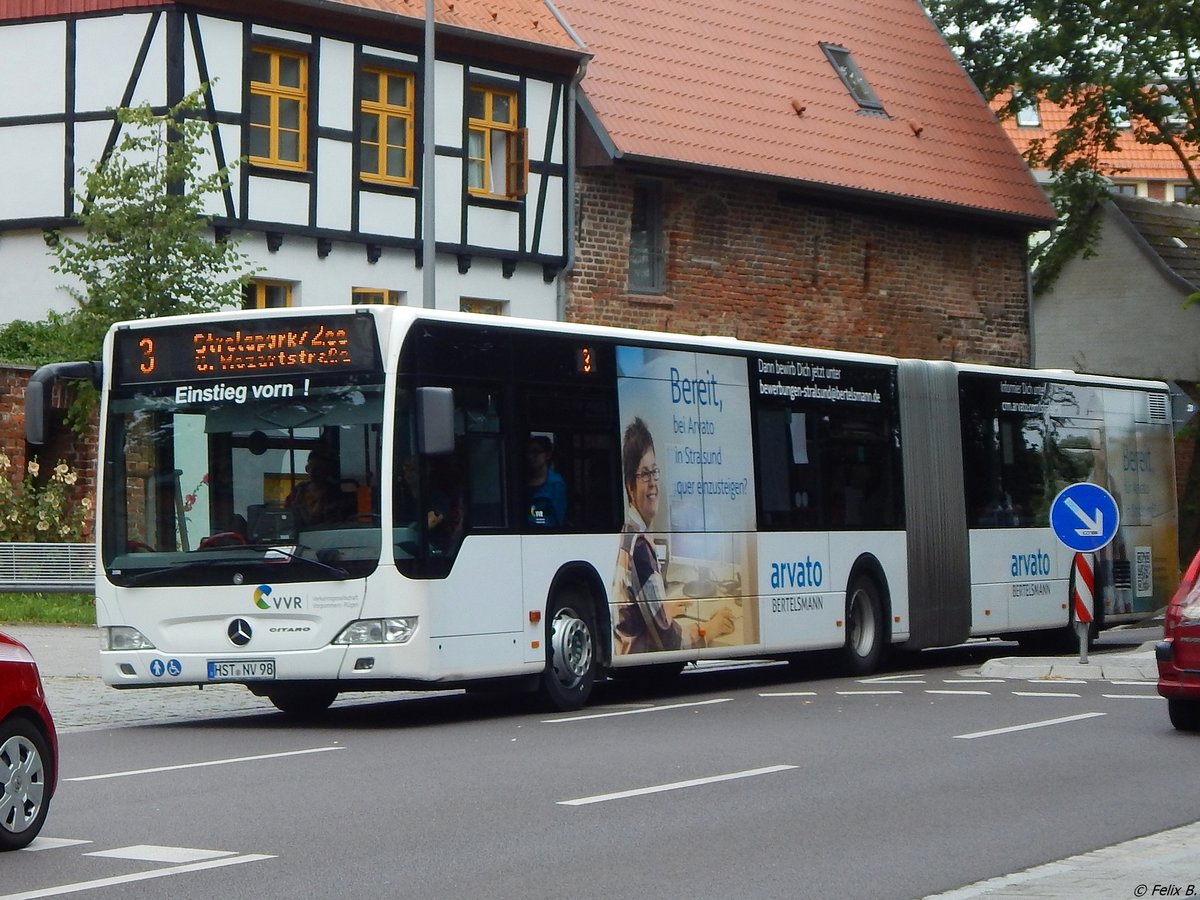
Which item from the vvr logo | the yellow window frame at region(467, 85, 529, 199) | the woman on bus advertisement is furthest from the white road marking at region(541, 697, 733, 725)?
the yellow window frame at region(467, 85, 529, 199)

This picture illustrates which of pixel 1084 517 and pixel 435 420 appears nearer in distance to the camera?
pixel 435 420

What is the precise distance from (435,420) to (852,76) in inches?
1182

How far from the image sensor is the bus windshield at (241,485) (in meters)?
14.7

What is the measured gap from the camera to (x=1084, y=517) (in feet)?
63.0

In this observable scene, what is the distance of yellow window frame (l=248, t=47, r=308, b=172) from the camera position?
1177 inches

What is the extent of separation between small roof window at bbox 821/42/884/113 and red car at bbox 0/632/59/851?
3428cm

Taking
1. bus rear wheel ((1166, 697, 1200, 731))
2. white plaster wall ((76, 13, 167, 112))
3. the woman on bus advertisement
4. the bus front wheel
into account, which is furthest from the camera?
white plaster wall ((76, 13, 167, 112))

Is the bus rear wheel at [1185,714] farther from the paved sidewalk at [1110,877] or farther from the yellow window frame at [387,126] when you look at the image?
the yellow window frame at [387,126]

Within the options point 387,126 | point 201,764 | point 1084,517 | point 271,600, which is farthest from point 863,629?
point 387,126

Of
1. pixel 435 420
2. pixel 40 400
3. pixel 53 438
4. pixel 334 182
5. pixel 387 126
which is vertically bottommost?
pixel 435 420

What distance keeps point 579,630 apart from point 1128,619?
9.76m

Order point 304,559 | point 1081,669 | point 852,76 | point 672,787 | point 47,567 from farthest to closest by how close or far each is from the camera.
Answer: point 852,76, point 47,567, point 1081,669, point 304,559, point 672,787

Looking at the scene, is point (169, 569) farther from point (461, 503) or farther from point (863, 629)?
point (863, 629)

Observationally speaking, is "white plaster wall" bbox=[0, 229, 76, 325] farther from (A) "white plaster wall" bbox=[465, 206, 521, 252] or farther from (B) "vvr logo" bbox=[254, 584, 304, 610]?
(B) "vvr logo" bbox=[254, 584, 304, 610]
